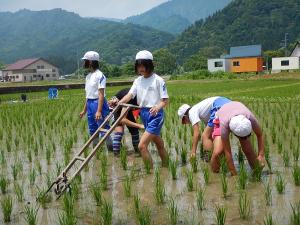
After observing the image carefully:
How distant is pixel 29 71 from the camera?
243 feet

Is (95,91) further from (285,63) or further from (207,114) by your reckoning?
(285,63)

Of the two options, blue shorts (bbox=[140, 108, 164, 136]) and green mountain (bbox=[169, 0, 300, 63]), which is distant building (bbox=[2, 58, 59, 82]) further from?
blue shorts (bbox=[140, 108, 164, 136])

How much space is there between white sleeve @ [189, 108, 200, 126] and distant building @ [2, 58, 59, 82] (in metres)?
70.9

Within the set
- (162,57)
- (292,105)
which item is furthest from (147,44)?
(292,105)

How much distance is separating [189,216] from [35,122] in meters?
6.92

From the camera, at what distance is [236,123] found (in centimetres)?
394

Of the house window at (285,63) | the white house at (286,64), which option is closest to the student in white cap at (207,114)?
the white house at (286,64)

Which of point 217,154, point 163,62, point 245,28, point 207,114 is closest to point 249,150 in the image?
point 217,154

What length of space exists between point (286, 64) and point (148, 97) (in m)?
45.4

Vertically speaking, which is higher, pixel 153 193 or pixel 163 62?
pixel 163 62

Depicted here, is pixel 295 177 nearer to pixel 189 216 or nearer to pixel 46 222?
pixel 189 216

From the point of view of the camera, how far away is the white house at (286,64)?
45750 millimetres

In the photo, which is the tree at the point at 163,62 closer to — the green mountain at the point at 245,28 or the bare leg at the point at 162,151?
the green mountain at the point at 245,28

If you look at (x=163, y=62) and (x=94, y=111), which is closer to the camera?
(x=94, y=111)
